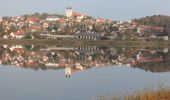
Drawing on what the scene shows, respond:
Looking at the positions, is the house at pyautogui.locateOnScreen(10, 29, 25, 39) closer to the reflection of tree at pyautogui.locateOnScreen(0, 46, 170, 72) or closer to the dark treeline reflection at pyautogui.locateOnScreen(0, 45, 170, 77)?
the dark treeline reflection at pyautogui.locateOnScreen(0, 45, 170, 77)

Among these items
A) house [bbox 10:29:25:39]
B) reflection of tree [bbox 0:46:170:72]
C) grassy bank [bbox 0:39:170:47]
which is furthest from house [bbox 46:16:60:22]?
reflection of tree [bbox 0:46:170:72]

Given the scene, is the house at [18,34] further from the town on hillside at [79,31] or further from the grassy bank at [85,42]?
the grassy bank at [85,42]

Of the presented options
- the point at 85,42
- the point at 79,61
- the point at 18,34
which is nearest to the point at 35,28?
the point at 18,34

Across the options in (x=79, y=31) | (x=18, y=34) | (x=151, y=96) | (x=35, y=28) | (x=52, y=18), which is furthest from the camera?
(x=52, y=18)

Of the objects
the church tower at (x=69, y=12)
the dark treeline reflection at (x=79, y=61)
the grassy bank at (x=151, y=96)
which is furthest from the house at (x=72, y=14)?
the grassy bank at (x=151, y=96)

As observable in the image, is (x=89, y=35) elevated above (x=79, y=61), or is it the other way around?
(x=79, y=61)

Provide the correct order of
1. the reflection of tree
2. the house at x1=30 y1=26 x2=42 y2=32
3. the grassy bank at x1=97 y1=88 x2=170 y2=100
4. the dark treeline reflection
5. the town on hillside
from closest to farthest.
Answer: the grassy bank at x1=97 y1=88 x2=170 y2=100, the dark treeline reflection, the reflection of tree, the town on hillside, the house at x1=30 y1=26 x2=42 y2=32

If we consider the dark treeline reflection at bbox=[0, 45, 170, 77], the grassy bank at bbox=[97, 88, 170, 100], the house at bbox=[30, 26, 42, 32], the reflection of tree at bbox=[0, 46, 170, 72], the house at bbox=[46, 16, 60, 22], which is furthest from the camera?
the house at bbox=[46, 16, 60, 22]

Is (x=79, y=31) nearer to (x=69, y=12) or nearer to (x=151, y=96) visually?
(x=69, y=12)

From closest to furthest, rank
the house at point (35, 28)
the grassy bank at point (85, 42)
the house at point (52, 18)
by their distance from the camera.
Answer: the grassy bank at point (85, 42) → the house at point (35, 28) → the house at point (52, 18)

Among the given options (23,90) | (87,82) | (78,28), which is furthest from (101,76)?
(78,28)

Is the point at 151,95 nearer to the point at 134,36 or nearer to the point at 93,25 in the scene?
the point at 134,36
